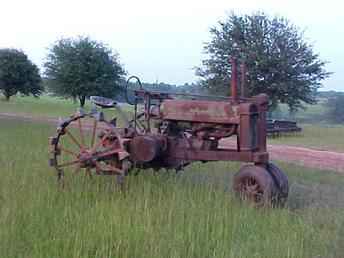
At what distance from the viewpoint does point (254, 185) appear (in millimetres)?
7977

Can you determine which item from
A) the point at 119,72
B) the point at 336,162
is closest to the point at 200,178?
the point at 336,162

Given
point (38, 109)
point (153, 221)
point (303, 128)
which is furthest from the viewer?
point (38, 109)

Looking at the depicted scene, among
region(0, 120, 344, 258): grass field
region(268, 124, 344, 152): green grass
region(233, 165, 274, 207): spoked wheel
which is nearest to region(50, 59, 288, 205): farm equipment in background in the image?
region(233, 165, 274, 207): spoked wheel

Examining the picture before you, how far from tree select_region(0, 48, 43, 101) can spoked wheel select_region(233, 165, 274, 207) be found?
5797 cm

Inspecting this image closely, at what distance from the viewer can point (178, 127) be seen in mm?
9180

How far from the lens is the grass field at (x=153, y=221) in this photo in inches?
204

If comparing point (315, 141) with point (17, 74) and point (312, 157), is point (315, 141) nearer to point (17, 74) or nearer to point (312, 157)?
point (312, 157)

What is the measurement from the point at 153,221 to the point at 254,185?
2.25 m

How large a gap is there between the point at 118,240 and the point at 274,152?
13956 mm

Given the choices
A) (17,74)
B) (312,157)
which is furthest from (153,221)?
(17,74)

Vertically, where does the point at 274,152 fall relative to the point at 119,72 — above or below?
below

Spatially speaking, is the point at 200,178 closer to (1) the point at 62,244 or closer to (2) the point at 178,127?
(2) the point at 178,127

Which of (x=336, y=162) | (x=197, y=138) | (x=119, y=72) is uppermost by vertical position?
(x=119, y=72)

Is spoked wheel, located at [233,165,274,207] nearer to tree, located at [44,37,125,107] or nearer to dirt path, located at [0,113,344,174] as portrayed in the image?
dirt path, located at [0,113,344,174]
